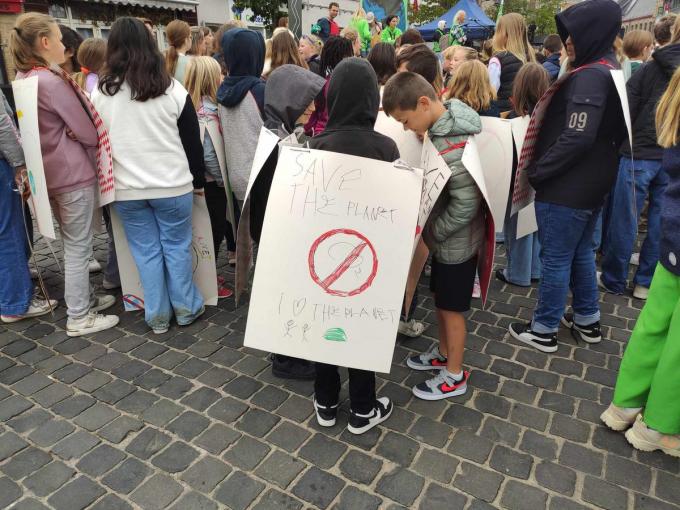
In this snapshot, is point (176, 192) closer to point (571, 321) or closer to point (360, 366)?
point (360, 366)

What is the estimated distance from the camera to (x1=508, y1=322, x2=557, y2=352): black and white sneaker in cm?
338

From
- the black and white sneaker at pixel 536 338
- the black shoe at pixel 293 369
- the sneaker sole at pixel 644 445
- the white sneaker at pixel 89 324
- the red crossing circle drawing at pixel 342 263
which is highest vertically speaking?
the red crossing circle drawing at pixel 342 263

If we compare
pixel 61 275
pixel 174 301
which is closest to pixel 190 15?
pixel 61 275

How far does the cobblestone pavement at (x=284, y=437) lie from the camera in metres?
2.29

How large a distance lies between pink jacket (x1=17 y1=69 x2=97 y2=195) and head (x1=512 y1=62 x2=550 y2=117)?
295 centimetres

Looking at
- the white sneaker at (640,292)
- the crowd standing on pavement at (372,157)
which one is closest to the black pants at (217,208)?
the crowd standing on pavement at (372,157)

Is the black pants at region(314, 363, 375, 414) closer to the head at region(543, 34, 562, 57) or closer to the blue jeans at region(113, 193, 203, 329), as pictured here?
the blue jeans at region(113, 193, 203, 329)

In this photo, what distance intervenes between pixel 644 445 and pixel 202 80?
12.0 ft

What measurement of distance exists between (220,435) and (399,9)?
1175 centimetres

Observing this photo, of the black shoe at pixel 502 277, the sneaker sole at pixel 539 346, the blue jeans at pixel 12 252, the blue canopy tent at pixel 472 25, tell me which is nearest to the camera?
the sneaker sole at pixel 539 346

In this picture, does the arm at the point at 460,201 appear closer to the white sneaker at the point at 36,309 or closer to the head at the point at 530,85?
the head at the point at 530,85

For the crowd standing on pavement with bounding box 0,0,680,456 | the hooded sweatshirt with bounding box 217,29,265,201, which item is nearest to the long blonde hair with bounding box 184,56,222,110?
the crowd standing on pavement with bounding box 0,0,680,456

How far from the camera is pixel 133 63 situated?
3104 millimetres

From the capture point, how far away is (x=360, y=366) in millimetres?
2299
